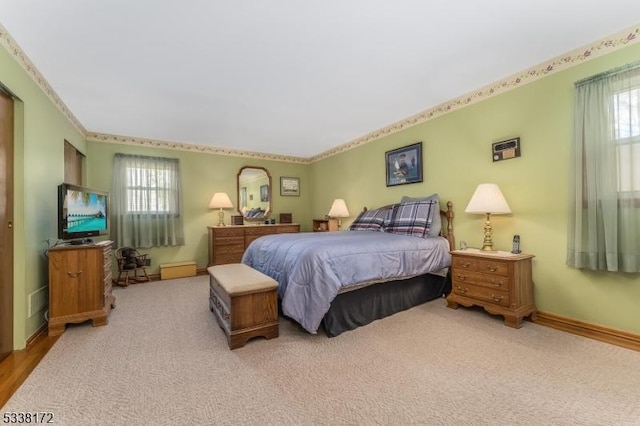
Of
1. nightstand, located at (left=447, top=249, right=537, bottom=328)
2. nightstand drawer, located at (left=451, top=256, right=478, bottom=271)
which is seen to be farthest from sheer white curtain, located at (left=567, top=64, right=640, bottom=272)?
nightstand drawer, located at (left=451, top=256, right=478, bottom=271)

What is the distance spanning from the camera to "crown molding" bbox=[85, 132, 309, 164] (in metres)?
4.39

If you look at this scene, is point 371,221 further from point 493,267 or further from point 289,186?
point 289,186

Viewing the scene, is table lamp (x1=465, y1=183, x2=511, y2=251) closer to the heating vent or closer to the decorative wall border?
the decorative wall border

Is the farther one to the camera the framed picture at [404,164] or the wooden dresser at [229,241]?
the wooden dresser at [229,241]

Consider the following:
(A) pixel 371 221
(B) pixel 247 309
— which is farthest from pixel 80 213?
(A) pixel 371 221

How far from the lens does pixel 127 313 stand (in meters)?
2.97

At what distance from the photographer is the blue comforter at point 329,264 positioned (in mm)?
2287

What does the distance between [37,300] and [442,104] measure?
4.67m

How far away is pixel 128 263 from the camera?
163 inches

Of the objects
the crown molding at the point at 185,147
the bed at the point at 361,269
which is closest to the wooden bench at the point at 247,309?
the bed at the point at 361,269

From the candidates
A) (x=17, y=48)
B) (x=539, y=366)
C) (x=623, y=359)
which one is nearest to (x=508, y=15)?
(x=539, y=366)

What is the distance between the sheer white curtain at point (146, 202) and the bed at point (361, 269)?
2.27 m

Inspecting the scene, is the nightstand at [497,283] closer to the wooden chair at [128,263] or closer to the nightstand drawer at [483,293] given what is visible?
the nightstand drawer at [483,293]

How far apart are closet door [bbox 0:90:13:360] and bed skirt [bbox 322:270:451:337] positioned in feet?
7.79
